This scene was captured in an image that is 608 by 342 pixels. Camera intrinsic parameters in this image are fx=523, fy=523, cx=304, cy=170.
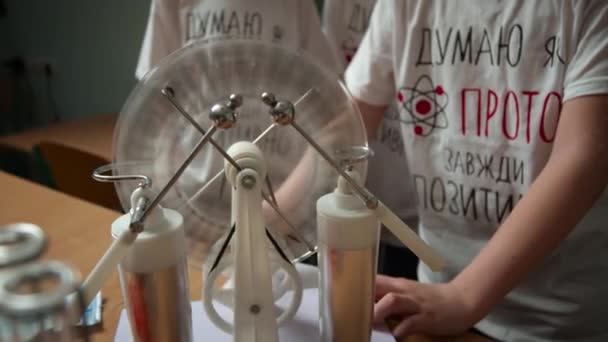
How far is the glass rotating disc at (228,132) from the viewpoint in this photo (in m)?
0.44

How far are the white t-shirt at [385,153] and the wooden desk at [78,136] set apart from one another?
0.71 m

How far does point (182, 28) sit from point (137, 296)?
2.20ft

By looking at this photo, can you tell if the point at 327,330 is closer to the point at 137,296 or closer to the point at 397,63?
the point at 137,296

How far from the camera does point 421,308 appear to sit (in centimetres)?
51

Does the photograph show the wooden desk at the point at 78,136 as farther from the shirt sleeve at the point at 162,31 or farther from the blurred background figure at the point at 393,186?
the blurred background figure at the point at 393,186

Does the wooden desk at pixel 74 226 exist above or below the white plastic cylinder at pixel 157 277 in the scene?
below

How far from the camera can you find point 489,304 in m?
0.53

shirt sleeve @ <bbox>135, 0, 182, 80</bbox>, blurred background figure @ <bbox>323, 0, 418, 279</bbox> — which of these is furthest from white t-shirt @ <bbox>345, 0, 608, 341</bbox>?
shirt sleeve @ <bbox>135, 0, 182, 80</bbox>

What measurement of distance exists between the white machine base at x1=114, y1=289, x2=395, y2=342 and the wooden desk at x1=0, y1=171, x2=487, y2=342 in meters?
0.03

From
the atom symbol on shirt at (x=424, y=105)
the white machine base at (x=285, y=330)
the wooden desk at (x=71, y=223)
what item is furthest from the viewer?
the atom symbol on shirt at (x=424, y=105)

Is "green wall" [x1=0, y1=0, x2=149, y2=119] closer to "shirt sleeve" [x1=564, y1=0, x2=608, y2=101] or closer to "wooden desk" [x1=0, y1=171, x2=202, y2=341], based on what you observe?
"wooden desk" [x1=0, y1=171, x2=202, y2=341]

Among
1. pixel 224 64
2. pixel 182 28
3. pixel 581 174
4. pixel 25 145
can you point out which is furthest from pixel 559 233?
pixel 25 145

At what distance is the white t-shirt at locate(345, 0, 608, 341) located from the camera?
0.62 metres

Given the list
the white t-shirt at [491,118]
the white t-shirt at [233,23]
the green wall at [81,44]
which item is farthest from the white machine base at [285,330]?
the green wall at [81,44]
